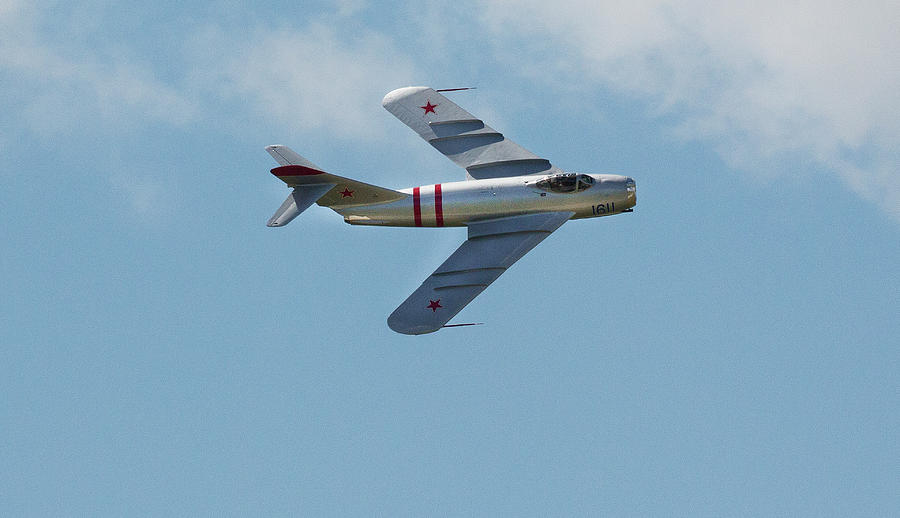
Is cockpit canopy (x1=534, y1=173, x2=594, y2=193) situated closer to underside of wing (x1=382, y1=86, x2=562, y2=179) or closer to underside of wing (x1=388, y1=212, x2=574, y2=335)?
underside of wing (x1=388, y1=212, x2=574, y2=335)

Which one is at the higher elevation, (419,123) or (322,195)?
(419,123)

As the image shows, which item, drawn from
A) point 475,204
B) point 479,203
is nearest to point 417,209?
point 475,204

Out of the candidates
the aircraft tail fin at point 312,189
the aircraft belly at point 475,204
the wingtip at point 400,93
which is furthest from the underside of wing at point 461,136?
the aircraft tail fin at point 312,189

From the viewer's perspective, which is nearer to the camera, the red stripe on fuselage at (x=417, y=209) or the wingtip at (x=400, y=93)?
the red stripe on fuselage at (x=417, y=209)

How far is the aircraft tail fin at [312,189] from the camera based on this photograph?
57062mm

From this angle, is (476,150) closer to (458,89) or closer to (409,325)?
(458,89)

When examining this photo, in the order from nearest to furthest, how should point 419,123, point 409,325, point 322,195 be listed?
point 409,325 → point 322,195 → point 419,123

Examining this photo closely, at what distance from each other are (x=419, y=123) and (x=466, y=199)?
608cm

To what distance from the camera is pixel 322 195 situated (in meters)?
57.7

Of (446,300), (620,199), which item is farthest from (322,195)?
(620,199)

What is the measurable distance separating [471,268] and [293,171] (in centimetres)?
731

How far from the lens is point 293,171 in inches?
2245

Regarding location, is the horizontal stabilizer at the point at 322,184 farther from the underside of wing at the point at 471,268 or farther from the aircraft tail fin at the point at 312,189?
the underside of wing at the point at 471,268

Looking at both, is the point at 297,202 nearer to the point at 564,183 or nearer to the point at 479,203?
the point at 479,203
